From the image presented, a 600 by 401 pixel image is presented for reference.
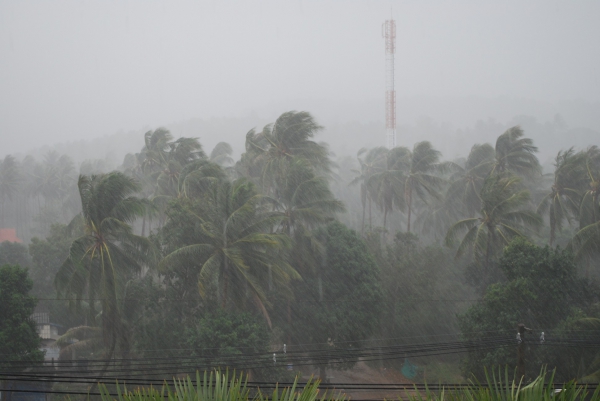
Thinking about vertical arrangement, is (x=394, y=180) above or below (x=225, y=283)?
above

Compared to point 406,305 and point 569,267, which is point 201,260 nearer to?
point 406,305

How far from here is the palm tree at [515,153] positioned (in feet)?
112

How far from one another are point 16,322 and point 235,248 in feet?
28.2

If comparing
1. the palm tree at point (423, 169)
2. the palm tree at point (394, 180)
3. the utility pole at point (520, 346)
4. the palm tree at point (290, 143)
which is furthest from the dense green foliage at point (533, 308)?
the palm tree at point (394, 180)

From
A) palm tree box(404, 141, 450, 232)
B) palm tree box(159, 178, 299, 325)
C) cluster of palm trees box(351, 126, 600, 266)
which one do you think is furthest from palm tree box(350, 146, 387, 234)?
palm tree box(159, 178, 299, 325)

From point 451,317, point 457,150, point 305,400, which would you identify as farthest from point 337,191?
point 457,150

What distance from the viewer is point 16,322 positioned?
19.3 meters

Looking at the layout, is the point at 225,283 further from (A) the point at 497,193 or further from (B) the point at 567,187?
(B) the point at 567,187

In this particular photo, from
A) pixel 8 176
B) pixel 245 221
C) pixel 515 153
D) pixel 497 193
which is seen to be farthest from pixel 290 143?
pixel 8 176

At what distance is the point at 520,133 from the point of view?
3497cm

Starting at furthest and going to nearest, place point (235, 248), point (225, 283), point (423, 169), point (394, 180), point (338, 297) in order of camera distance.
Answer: point (394, 180) < point (423, 169) < point (338, 297) < point (225, 283) < point (235, 248)

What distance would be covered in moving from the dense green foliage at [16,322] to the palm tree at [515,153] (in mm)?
→ 28675

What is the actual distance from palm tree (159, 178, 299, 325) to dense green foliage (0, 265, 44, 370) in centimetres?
529

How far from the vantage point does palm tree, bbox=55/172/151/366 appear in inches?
764
